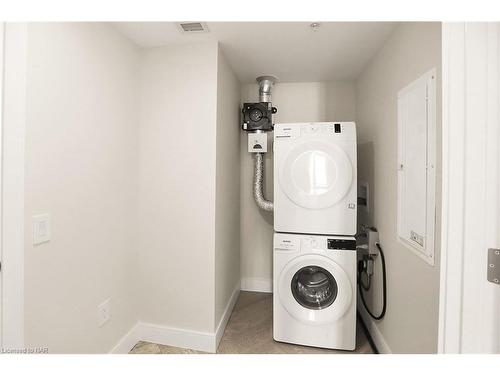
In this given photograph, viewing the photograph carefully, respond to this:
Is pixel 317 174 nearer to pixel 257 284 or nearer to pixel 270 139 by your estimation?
pixel 270 139

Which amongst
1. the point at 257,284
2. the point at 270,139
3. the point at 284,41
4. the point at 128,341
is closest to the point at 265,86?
the point at 270,139

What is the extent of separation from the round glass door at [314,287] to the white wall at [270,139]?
2.82 ft

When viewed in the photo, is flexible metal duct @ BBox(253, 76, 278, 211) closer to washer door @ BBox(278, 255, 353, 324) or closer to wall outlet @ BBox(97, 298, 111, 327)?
washer door @ BBox(278, 255, 353, 324)

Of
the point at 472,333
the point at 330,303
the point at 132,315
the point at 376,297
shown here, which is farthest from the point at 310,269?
the point at 132,315

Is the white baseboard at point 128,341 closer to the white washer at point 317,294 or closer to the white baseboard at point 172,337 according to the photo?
the white baseboard at point 172,337

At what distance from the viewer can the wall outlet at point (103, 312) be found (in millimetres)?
1555

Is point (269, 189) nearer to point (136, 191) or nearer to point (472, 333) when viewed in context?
point (136, 191)

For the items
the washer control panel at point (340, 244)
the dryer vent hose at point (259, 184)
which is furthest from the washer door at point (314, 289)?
the dryer vent hose at point (259, 184)

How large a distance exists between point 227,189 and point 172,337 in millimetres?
1258

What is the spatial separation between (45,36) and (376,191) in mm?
2293

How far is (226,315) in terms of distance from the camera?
2.20 m

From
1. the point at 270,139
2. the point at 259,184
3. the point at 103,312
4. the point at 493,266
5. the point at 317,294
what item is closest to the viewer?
the point at 493,266

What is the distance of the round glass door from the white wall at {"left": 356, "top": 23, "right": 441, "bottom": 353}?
38 cm

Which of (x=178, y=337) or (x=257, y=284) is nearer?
(x=178, y=337)
